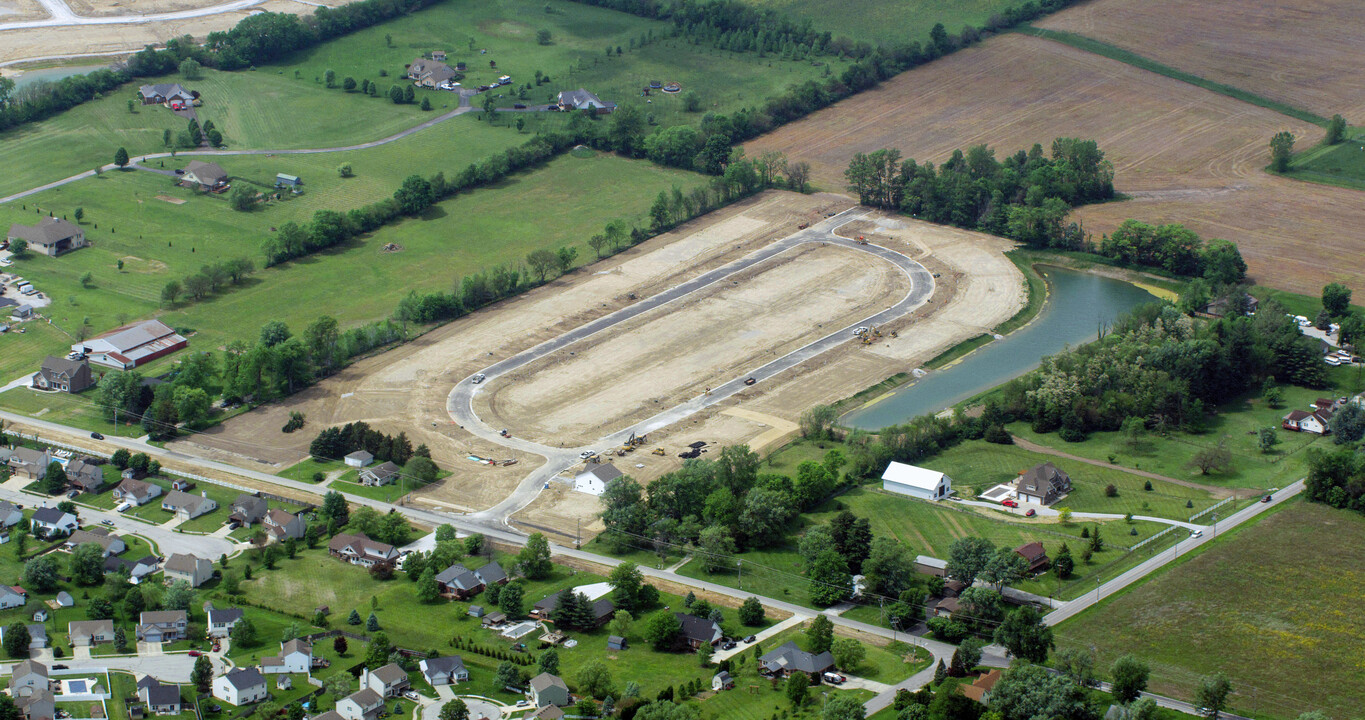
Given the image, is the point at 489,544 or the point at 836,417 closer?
the point at 489,544

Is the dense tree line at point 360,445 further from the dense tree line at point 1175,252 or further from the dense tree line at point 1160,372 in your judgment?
the dense tree line at point 1175,252

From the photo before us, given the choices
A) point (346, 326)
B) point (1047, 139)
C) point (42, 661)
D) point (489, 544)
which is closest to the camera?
point (42, 661)

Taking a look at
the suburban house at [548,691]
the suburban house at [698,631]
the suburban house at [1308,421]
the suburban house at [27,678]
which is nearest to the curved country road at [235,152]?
the suburban house at [27,678]

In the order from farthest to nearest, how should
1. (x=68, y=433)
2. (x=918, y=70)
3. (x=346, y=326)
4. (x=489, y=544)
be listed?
(x=918, y=70) < (x=346, y=326) < (x=68, y=433) < (x=489, y=544)

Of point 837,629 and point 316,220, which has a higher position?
point 316,220

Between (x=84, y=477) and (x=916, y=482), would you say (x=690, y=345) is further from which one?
(x=84, y=477)

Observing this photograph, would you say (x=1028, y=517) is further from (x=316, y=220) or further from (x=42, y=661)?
(x=316, y=220)

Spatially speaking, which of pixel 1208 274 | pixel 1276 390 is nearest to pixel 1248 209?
pixel 1208 274

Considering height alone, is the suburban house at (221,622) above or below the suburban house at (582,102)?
below
